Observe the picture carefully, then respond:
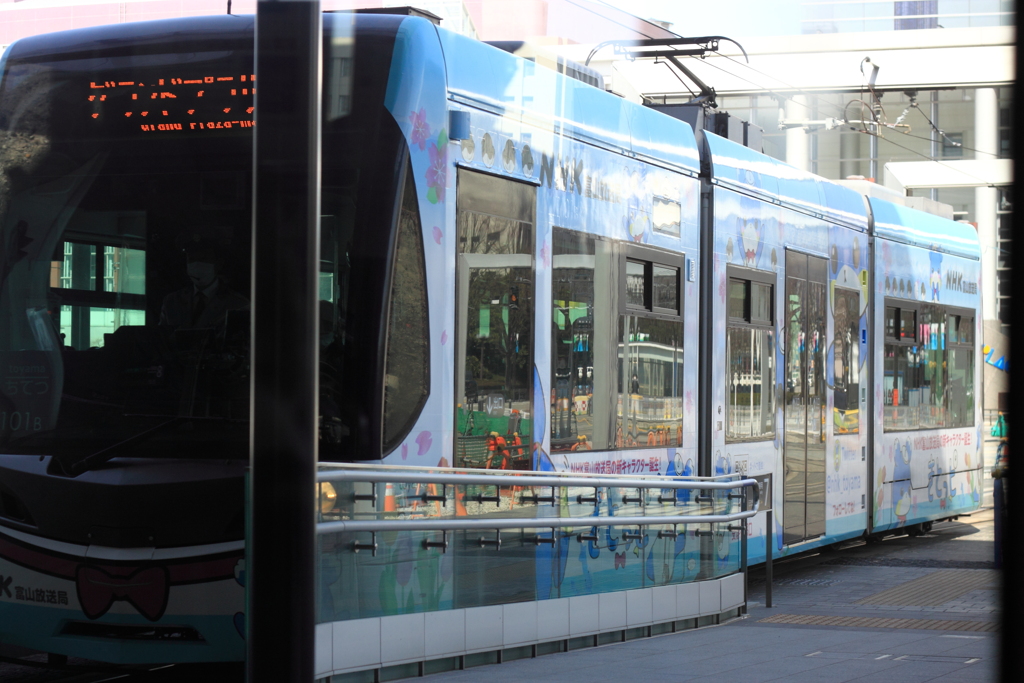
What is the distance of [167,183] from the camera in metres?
6.31

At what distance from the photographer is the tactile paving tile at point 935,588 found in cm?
1096

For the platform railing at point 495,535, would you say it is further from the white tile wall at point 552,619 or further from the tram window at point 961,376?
the tram window at point 961,376

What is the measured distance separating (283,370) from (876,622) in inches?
290

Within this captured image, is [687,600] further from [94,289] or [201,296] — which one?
[94,289]

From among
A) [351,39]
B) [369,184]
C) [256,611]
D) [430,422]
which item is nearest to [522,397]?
[430,422]

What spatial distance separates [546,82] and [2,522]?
3731 millimetres

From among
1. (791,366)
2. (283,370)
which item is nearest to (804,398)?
(791,366)

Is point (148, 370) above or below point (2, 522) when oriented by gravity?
above

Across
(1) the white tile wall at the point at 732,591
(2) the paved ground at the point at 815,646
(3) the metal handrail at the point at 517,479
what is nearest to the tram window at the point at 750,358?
(3) the metal handrail at the point at 517,479

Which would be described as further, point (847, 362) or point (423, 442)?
point (847, 362)

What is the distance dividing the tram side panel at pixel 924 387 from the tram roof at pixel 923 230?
0.11 metres

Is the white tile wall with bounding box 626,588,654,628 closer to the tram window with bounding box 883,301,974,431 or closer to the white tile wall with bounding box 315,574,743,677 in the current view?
the white tile wall with bounding box 315,574,743,677

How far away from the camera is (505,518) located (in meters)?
6.96

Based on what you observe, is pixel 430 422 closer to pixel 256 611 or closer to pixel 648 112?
pixel 256 611
